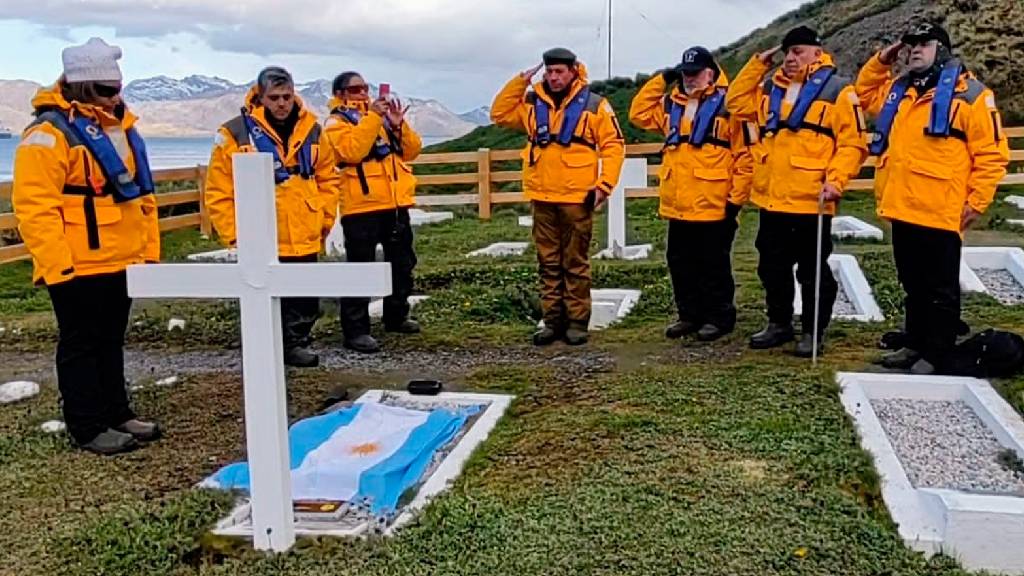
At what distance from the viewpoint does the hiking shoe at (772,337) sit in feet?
20.1

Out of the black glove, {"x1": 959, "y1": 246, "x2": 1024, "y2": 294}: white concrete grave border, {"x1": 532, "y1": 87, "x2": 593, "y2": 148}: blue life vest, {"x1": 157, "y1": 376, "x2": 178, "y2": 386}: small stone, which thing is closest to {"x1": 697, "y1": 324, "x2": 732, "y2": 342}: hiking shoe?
the black glove

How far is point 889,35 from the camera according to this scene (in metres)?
21.4

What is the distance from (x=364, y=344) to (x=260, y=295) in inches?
123

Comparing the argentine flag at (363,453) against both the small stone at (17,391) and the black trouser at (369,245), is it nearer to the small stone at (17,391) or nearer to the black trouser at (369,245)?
the black trouser at (369,245)

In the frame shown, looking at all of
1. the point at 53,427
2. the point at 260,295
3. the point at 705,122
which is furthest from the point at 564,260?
the point at 260,295

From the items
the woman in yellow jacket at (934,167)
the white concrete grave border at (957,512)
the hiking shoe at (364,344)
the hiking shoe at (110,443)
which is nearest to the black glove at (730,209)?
the woman in yellow jacket at (934,167)

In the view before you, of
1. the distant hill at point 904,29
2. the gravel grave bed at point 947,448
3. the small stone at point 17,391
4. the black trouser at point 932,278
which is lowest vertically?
the gravel grave bed at point 947,448

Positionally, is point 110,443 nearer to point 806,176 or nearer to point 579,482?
point 579,482

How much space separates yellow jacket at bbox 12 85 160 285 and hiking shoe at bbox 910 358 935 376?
397cm

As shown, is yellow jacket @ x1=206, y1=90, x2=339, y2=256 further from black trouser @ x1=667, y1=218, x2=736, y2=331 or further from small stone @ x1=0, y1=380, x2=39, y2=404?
black trouser @ x1=667, y1=218, x2=736, y2=331

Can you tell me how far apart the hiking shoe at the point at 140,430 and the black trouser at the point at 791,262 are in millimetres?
3514

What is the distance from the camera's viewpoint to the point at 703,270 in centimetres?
649

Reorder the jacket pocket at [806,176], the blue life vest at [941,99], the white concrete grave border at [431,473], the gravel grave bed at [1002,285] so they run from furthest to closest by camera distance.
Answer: the gravel grave bed at [1002,285] < the jacket pocket at [806,176] < the blue life vest at [941,99] < the white concrete grave border at [431,473]

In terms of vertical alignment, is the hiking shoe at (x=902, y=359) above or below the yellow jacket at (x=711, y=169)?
below
